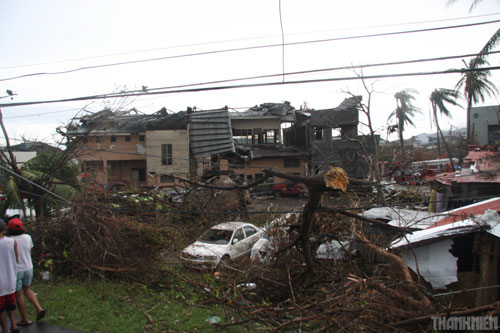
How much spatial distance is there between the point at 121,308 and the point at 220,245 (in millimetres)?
3610

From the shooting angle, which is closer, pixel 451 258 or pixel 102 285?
pixel 451 258

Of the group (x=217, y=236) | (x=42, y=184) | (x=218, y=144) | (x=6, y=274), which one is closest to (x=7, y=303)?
(x=6, y=274)

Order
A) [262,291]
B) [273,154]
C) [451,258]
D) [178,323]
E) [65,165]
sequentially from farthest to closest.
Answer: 1. [273,154]
2. [65,165]
3. [262,291]
4. [451,258]
5. [178,323]

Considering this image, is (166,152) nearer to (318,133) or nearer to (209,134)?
(209,134)

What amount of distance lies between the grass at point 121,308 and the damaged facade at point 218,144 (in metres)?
14.9

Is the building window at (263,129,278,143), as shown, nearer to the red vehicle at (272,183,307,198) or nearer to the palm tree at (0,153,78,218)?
the red vehicle at (272,183,307,198)

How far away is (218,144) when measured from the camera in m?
23.8

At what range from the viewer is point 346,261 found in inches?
270

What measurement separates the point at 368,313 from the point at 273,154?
21968 millimetres

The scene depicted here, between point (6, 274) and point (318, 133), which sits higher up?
point (318, 133)

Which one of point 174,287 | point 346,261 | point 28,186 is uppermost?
point 28,186

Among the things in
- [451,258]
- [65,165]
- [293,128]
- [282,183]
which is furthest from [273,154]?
[451,258]

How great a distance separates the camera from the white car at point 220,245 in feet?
26.1

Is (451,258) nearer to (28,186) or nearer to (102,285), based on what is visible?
(102,285)
